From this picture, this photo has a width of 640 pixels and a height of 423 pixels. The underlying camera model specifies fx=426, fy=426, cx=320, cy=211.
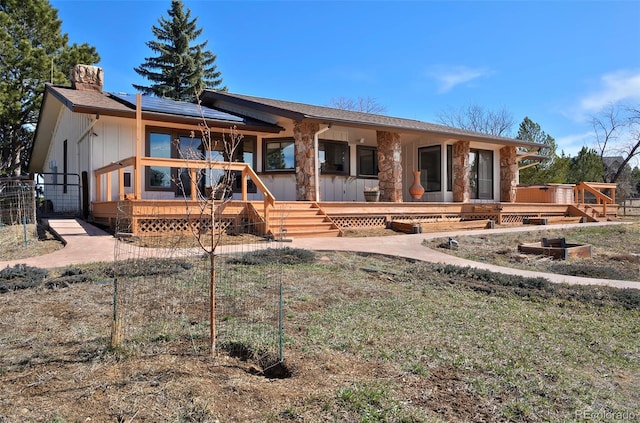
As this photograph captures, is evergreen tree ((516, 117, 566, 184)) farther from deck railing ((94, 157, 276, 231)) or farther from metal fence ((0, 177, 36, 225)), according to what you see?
metal fence ((0, 177, 36, 225))

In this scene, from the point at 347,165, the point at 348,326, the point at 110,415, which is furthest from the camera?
the point at 347,165

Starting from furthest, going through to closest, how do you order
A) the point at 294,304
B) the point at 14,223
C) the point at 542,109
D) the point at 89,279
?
the point at 542,109
the point at 14,223
the point at 89,279
the point at 294,304

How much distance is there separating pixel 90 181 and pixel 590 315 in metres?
12.0

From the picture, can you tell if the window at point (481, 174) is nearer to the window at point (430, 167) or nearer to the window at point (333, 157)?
the window at point (430, 167)

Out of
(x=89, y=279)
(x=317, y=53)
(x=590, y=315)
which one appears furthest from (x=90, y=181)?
(x=317, y=53)

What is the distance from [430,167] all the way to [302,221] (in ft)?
25.8

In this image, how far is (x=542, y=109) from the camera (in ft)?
105

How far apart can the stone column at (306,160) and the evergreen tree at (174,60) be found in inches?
828

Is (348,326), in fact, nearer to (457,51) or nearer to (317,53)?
(457,51)

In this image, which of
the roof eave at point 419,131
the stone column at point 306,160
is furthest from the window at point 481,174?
the stone column at point 306,160

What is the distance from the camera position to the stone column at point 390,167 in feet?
47.1

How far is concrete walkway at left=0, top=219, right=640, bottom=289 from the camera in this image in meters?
6.81

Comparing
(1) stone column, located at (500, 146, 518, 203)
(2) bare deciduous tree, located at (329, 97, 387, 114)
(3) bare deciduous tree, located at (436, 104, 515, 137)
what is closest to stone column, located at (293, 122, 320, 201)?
(1) stone column, located at (500, 146, 518, 203)

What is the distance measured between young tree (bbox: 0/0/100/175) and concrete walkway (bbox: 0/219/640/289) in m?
16.7
